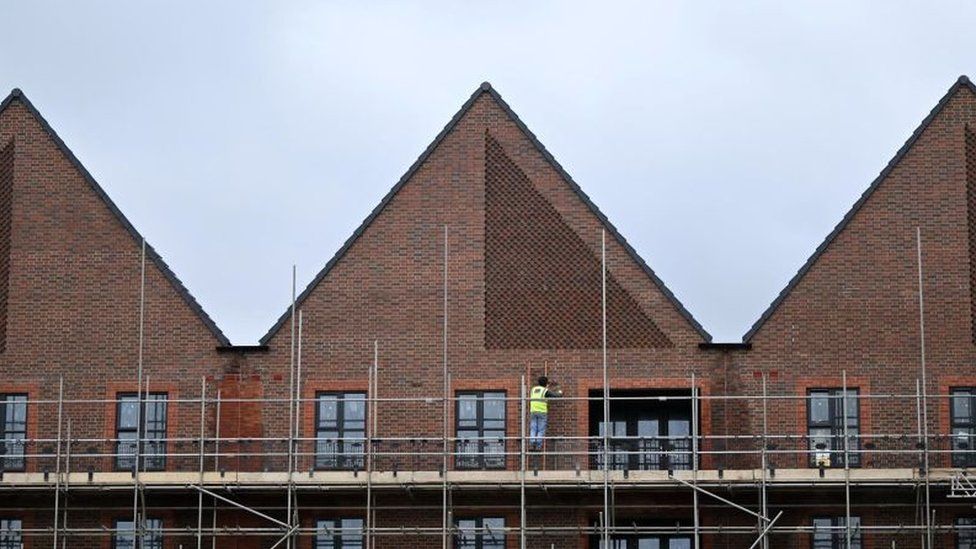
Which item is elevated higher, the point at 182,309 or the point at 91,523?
the point at 182,309

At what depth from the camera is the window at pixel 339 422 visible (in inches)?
1949

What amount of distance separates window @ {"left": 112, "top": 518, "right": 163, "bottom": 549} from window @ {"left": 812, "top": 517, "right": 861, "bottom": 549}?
1072 centimetres

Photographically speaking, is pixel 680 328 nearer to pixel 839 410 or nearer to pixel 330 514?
pixel 839 410

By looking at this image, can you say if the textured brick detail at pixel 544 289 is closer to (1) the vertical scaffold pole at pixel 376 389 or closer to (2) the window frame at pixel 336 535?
(1) the vertical scaffold pole at pixel 376 389

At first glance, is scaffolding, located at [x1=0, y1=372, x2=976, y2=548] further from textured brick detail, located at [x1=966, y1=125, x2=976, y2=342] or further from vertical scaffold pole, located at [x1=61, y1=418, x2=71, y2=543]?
textured brick detail, located at [x1=966, y1=125, x2=976, y2=342]

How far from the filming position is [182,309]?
166ft

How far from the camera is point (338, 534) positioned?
49.2 metres

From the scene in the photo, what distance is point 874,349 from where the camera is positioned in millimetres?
49469

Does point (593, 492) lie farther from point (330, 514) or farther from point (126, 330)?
point (126, 330)

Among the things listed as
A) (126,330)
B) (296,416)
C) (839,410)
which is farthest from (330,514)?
(839,410)

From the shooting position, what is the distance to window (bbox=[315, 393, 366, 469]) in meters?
49.5

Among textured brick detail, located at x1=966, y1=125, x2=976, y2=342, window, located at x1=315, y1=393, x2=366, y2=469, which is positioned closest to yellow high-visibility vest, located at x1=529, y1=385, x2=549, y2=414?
window, located at x1=315, y1=393, x2=366, y2=469

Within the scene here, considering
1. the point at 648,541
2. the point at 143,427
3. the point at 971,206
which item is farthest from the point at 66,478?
the point at 971,206

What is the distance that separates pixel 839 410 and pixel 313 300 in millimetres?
8999
